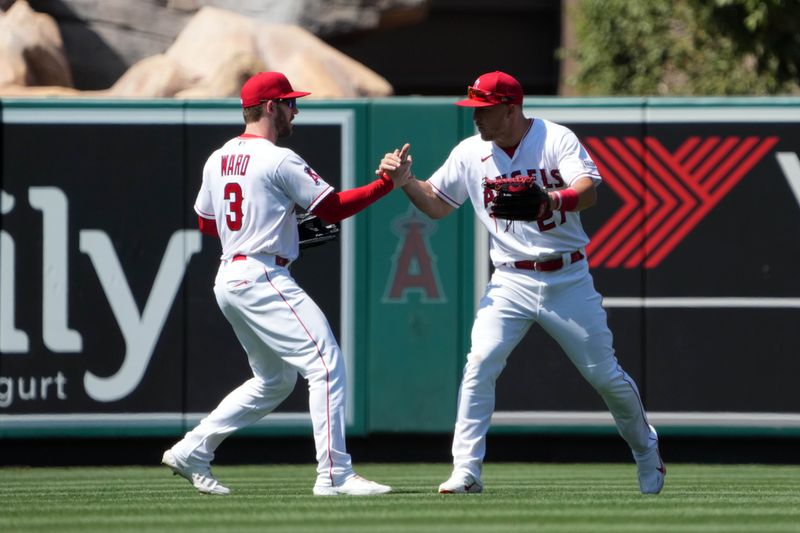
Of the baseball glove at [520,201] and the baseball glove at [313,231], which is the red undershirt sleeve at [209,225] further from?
the baseball glove at [520,201]

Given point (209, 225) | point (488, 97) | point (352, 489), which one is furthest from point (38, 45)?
point (352, 489)

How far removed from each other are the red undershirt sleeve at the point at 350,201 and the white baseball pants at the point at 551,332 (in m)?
0.74

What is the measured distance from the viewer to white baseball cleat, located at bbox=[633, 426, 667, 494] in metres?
6.89

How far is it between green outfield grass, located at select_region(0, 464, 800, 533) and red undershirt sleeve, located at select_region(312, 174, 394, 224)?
1305 mm

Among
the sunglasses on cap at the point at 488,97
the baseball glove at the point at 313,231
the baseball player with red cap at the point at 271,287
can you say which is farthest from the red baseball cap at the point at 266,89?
the sunglasses on cap at the point at 488,97

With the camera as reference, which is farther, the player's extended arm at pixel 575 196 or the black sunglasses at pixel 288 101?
the black sunglasses at pixel 288 101

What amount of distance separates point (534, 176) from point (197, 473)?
214cm

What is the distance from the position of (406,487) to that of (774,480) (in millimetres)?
2317

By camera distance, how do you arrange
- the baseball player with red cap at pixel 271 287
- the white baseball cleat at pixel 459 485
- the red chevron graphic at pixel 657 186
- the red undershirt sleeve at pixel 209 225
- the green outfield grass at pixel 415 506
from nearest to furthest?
the green outfield grass at pixel 415 506 → the baseball player with red cap at pixel 271 287 → the white baseball cleat at pixel 459 485 → the red undershirt sleeve at pixel 209 225 → the red chevron graphic at pixel 657 186

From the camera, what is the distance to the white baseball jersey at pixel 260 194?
659 centimetres

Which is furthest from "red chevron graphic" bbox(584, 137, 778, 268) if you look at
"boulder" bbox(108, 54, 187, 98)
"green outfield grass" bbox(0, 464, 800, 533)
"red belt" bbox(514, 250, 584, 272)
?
"boulder" bbox(108, 54, 187, 98)

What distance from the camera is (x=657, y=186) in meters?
9.84

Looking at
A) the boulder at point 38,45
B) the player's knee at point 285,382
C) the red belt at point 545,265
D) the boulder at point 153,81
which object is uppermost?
the boulder at point 38,45

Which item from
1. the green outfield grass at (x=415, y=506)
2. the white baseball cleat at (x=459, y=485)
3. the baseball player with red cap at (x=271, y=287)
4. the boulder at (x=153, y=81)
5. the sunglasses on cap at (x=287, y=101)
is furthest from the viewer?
the boulder at (x=153, y=81)
